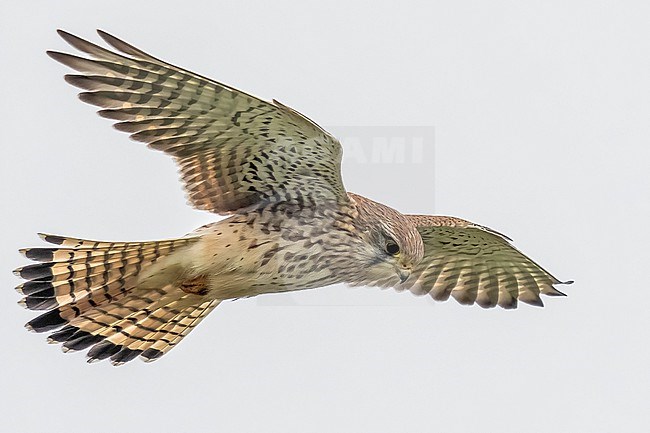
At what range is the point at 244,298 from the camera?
305 inches

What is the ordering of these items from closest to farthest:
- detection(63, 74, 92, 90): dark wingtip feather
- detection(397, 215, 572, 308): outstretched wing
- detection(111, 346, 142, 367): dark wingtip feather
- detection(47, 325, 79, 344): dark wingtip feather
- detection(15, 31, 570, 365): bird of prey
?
detection(63, 74, 92, 90): dark wingtip feather < detection(15, 31, 570, 365): bird of prey < detection(47, 325, 79, 344): dark wingtip feather < detection(111, 346, 142, 367): dark wingtip feather < detection(397, 215, 572, 308): outstretched wing

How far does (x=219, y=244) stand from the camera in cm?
740

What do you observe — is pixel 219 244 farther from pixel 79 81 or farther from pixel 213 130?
pixel 79 81

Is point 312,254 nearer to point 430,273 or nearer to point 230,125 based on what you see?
point 230,125

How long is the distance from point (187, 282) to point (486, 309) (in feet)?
8.90

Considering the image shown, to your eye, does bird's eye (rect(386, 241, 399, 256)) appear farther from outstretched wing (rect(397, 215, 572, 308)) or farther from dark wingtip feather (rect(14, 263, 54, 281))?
dark wingtip feather (rect(14, 263, 54, 281))

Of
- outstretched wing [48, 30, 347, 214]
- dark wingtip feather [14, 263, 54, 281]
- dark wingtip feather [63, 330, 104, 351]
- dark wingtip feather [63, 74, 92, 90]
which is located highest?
dark wingtip feather [63, 74, 92, 90]

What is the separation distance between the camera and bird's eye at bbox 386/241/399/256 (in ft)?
25.2

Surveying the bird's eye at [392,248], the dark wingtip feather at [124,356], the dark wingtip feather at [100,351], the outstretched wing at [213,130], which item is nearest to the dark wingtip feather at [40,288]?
the dark wingtip feather at [100,351]

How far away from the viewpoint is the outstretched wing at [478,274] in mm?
8883

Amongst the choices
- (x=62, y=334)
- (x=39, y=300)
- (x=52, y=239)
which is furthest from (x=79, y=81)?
(x=62, y=334)

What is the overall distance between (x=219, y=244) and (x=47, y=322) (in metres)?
1.18

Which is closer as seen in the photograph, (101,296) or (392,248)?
(101,296)

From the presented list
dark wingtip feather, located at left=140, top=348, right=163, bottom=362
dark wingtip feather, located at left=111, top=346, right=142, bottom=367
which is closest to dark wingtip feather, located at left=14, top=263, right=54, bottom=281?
dark wingtip feather, located at left=111, top=346, right=142, bottom=367
